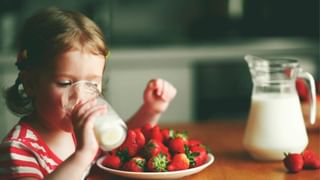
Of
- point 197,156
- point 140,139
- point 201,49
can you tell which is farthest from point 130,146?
point 201,49

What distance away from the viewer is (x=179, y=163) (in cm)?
112

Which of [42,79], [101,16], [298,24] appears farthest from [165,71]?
[42,79]

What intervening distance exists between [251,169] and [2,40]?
220cm

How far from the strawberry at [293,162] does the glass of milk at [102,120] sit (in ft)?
1.14

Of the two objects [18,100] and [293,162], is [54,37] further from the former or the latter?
[293,162]

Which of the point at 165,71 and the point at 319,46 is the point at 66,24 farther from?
the point at 319,46

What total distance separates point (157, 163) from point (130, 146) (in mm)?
77

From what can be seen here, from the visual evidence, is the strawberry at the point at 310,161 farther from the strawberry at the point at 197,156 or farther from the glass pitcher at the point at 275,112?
the strawberry at the point at 197,156

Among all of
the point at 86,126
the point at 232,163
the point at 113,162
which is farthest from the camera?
the point at 232,163

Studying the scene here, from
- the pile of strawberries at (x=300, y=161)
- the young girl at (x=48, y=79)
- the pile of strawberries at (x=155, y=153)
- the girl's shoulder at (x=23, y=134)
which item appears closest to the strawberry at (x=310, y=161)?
the pile of strawberries at (x=300, y=161)

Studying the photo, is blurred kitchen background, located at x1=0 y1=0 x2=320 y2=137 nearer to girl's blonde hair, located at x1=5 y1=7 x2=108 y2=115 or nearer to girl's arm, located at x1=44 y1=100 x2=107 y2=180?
girl's blonde hair, located at x1=5 y1=7 x2=108 y2=115

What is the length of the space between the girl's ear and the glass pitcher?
479 mm

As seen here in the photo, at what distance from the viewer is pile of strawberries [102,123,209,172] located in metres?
1.12

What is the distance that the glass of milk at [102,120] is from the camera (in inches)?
40.9
